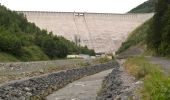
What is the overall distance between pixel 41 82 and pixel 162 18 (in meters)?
38.2

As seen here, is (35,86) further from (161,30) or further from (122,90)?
(161,30)

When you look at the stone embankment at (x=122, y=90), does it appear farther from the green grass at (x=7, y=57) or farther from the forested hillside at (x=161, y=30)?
the green grass at (x=7, y=57)

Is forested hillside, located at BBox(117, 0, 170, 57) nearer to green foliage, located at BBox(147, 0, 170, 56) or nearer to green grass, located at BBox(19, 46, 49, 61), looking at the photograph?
green foliage, located at BBox(147, 0, 170, 56)

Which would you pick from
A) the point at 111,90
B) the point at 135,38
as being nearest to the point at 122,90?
the point at 111,90

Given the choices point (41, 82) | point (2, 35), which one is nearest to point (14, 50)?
point (2, 35)

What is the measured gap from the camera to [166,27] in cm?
6381

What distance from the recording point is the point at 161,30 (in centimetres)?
7044

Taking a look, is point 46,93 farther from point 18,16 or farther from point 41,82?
point 18,16

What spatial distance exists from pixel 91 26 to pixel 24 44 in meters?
74.2

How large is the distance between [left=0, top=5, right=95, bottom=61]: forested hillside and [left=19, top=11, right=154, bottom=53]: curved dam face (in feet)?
62.0

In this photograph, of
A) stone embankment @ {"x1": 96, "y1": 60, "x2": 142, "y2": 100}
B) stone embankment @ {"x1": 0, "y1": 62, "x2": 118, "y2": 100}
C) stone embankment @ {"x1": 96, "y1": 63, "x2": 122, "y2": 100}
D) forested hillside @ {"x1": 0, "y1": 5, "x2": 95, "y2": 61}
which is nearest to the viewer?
stone embankment @ {"x1": 96, "y1": 60, "x2": 142, "y2": 100}

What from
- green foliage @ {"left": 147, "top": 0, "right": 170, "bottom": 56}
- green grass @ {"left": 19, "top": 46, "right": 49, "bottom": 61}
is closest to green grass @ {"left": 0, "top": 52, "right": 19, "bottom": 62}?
green grass @ {"left": 19, "top": 46, "right": 49, "bottom": 61}

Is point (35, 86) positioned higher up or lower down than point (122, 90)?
lower down

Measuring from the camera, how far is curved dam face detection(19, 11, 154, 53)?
149 metres
